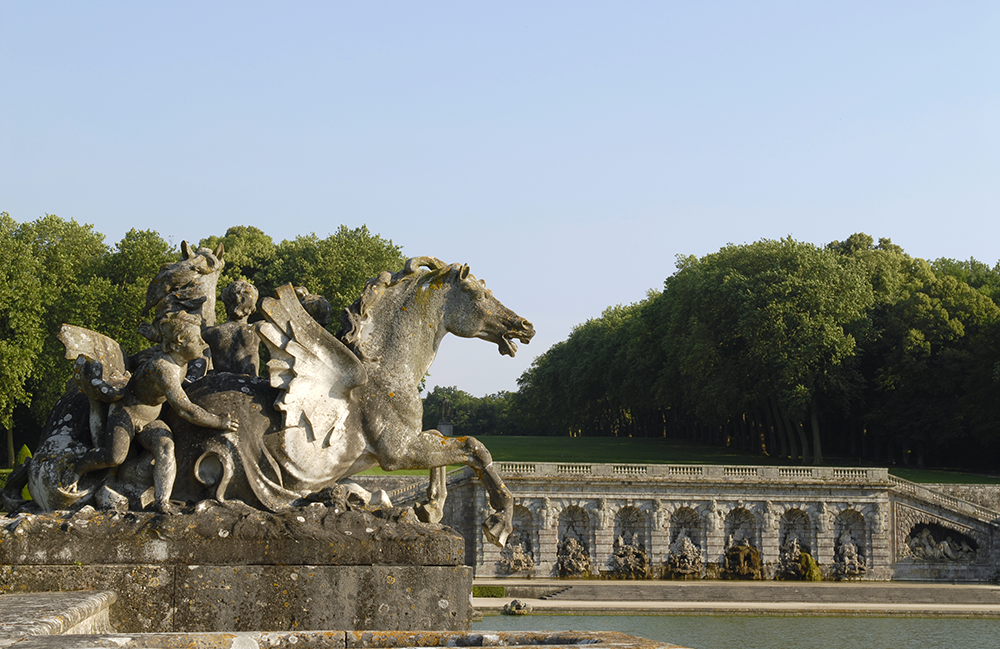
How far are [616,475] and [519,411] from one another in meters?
68.3

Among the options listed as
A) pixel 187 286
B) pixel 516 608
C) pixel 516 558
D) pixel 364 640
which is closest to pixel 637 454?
pixel 516 558

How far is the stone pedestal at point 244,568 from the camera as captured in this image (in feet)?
22.8

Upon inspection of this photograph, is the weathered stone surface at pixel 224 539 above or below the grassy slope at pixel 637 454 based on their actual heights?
below

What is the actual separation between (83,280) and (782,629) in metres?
34.6

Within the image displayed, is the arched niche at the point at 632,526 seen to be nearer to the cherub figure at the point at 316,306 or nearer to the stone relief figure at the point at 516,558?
the stone relief figure at the point at 516,558

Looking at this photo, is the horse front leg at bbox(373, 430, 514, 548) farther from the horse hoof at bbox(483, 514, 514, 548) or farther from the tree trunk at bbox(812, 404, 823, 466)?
the tree trunk at bbox(812, 404, 823, 466)

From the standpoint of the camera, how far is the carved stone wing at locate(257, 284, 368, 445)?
776 cm

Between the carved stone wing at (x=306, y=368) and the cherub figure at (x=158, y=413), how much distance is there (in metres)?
0.45

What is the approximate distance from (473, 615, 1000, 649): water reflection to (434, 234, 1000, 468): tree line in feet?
68.7

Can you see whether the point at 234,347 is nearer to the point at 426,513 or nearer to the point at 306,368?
the point at 306,368

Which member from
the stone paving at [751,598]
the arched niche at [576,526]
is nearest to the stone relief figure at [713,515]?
the stone paving at [751,598]

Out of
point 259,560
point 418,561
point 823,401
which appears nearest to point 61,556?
point 259,560

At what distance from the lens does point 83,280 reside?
49.1 meters

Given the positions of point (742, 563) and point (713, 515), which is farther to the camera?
point (713, 515)
